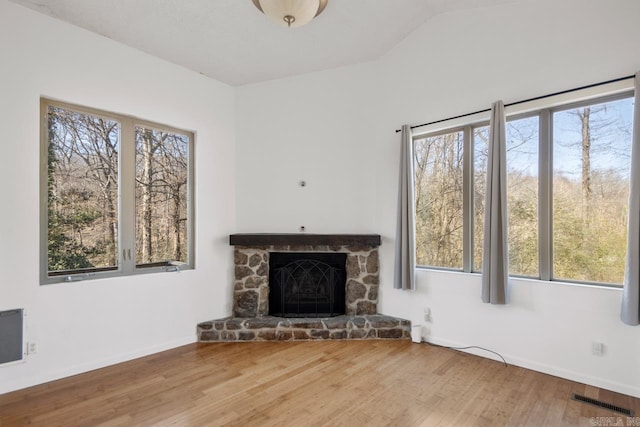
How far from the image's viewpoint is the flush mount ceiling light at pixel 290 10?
8.08 ft

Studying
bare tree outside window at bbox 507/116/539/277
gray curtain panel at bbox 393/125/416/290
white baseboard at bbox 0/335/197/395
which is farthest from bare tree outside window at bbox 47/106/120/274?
bare tree outside window at bbox 507/116/539/277

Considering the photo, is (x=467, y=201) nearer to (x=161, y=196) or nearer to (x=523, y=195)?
(x=523, y=195)

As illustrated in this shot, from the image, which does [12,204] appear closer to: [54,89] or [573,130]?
[54,89]

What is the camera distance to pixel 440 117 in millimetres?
3588

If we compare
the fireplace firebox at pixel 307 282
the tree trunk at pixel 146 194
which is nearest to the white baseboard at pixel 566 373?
the fireplace firebox at pixel 307 282

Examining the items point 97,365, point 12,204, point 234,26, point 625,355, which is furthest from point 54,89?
point 625,355

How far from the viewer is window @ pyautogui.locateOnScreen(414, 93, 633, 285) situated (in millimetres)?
2660

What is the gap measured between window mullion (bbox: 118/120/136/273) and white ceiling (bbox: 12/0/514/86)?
0.94 metres

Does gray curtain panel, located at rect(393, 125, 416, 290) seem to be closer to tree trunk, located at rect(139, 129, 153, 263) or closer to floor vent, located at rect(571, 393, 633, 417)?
floor vent, located at rect(571, 393, 633, 417)

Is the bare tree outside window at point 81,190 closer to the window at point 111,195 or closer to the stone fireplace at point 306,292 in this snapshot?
the window at point 111,195

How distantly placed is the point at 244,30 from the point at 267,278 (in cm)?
281

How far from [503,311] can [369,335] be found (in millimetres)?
1456

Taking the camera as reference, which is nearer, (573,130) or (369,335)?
(573,130)

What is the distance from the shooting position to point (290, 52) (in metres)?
3.68
